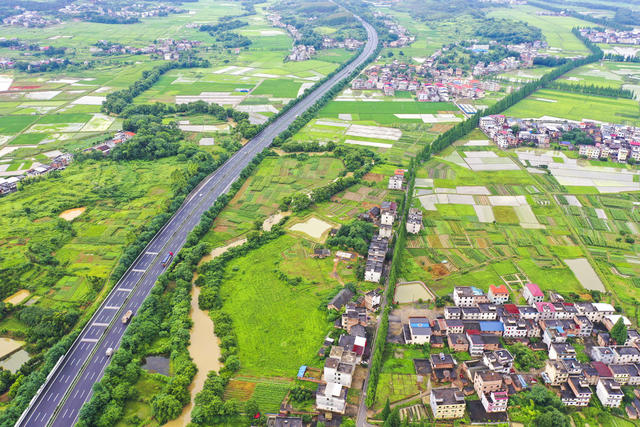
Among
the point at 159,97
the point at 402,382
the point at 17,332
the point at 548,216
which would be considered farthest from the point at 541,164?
the point at 159,97

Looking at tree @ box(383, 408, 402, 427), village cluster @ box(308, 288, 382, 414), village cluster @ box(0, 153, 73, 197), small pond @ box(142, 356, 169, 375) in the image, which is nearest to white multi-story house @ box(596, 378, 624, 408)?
tree @ box(383, 408, 402, 427)

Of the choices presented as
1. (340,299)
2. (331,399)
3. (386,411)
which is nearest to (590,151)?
(340,299)

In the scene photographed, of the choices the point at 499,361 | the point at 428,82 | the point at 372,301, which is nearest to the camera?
the point at 499,361

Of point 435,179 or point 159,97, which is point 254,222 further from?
point 159,97

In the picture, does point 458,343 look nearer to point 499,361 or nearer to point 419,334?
point 419,334

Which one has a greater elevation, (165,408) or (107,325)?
(165,408)

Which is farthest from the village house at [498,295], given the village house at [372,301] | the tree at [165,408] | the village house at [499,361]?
the tree at [165,408]
